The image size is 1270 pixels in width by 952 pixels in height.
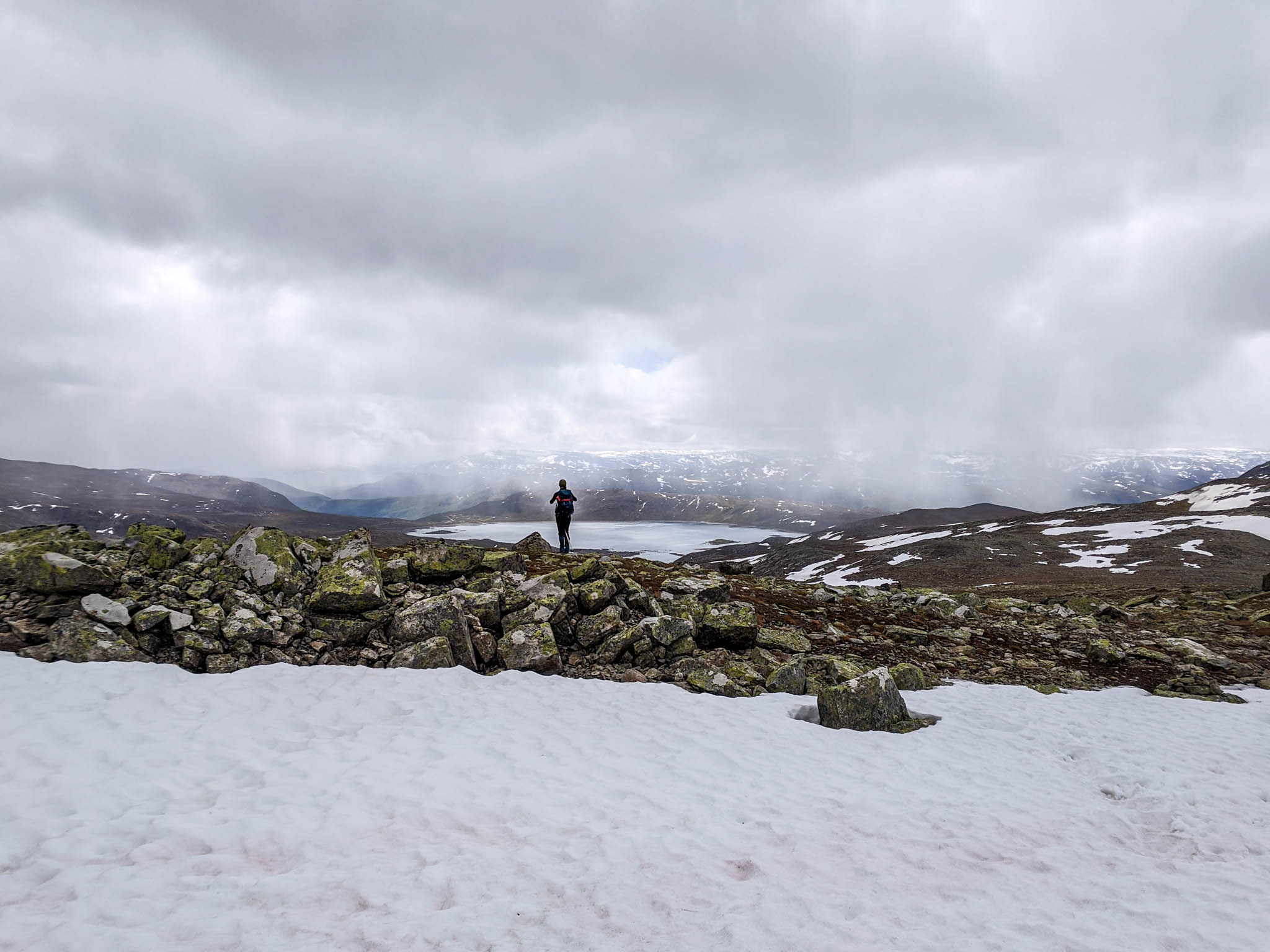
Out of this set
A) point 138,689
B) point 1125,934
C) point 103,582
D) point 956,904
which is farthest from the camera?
point 103,582

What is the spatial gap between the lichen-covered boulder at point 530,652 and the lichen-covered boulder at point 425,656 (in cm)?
147

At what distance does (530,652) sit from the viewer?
15102 millimetres

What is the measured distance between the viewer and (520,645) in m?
15.2

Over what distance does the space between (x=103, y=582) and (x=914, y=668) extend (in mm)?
22375

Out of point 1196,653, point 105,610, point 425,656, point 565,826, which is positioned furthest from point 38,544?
point 1196,653

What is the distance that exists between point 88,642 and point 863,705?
17777 millimetres

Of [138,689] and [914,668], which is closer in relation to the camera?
[138,689]

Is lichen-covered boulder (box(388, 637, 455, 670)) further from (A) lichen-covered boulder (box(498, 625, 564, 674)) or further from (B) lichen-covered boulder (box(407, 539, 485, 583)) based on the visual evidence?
(B) lichen-covered boulder (box(407, 539, 485, 583))

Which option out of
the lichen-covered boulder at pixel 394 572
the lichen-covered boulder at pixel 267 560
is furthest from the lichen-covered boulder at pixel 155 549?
the lichen-covered boulder at pixel 394 572

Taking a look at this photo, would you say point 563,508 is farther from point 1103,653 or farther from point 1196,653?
point 1196,653

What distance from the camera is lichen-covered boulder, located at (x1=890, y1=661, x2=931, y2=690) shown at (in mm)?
16672

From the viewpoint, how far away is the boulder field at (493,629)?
41.6 ft

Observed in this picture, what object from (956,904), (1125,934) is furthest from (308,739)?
(1125,934)

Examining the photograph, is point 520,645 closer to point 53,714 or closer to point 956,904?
point 53,714
